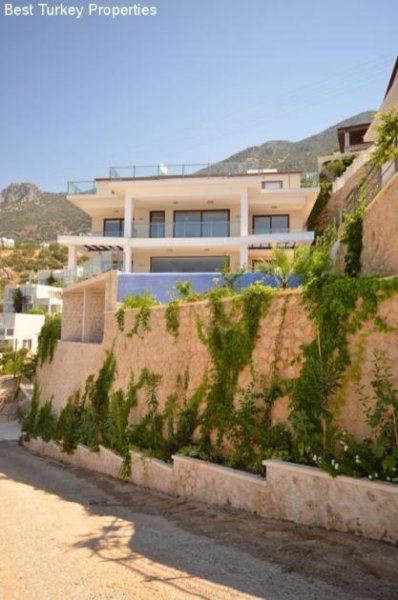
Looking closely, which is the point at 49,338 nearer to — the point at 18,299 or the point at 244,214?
the point at 244,214

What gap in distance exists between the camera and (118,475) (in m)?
12.4

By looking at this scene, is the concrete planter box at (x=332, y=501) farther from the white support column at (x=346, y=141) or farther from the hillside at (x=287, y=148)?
the hillside at (x=287, y=148)

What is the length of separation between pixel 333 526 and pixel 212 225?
2045 cm

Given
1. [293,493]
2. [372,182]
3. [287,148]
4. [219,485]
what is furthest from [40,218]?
[293,493]

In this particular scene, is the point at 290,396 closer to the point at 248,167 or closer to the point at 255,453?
the point at 255,453

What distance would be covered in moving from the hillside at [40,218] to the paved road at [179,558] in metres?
84.9

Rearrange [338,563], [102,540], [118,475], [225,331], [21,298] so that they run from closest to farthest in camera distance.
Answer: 1. [338,563]
2. [102,540]
3. [225,331]
4. [118,475]
5. [21,298]

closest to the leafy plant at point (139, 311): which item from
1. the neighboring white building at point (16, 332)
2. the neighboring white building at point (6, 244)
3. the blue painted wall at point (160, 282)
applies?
the blue painted wall at point (160, 282)

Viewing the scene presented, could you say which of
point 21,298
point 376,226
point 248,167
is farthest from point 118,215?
point 21,298

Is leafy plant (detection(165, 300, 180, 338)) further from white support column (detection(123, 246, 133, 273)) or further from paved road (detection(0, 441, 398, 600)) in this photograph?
white support column (detection(123, 246, 133, 273))

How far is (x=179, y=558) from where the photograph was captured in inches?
252

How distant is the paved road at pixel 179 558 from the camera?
5.37 meters

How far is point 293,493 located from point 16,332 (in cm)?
4109

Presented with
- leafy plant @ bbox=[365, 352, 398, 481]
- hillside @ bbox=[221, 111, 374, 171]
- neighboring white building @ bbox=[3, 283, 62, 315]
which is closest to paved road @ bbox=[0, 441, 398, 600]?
leafy plant @ bbox=[365, 352, 398, 481]
